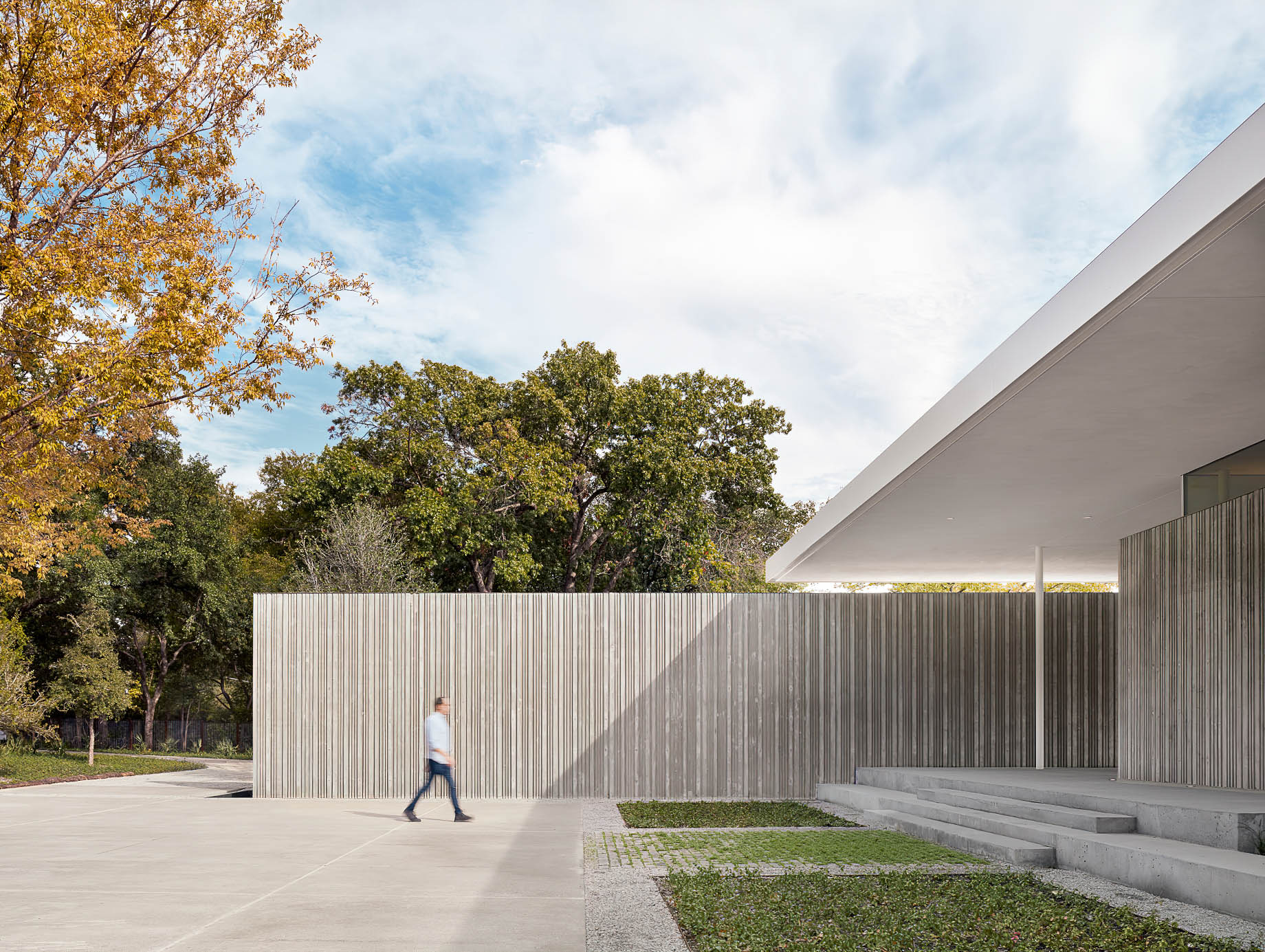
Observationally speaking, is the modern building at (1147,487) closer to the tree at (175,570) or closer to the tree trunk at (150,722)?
the tree at (175,570)

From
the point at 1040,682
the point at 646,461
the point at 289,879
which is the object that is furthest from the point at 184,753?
the point at 289,879

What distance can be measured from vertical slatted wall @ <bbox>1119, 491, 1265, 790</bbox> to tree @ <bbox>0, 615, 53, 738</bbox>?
15.8 meters

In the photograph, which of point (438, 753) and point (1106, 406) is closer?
point (1106, 406)

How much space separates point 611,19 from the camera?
1521 centimetres

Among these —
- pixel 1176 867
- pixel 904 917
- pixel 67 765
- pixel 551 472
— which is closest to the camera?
pixel 904 917

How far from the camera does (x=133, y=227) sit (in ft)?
25.6

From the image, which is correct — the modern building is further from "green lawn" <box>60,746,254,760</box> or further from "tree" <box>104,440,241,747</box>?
"green lawn" <box>60,746,254,760</box>

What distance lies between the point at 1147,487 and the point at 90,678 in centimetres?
1896

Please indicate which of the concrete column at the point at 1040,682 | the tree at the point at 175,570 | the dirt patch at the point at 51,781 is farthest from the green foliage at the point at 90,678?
the concrete column at the point at 1040,682

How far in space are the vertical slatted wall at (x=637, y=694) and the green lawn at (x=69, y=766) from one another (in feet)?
20.9

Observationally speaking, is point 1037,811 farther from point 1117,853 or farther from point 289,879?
point 289,879

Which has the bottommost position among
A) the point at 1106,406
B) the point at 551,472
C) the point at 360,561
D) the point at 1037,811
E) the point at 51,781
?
the point at 51,781

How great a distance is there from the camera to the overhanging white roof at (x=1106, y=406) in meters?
4.33

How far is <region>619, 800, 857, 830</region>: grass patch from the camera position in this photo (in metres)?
9.05
